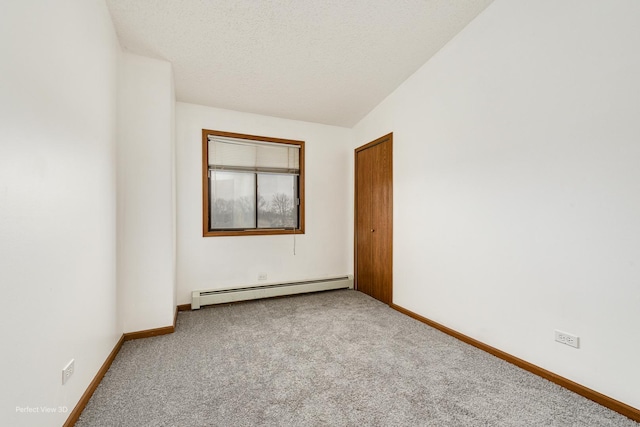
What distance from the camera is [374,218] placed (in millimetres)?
3996

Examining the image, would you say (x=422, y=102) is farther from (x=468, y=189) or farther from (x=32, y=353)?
(x=32, y=353)

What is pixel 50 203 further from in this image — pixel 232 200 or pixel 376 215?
pixel 376 215

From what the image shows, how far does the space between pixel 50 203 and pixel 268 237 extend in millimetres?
2732

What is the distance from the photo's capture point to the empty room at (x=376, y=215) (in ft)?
4.64

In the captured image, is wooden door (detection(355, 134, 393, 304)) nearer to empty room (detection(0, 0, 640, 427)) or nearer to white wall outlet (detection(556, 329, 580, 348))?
empty room (detection(0, 0, 640, 427))

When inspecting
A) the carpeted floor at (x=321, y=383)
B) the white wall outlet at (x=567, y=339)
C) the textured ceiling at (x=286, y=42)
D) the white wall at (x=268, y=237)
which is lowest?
the carpeted floor at (x=321, y=383)

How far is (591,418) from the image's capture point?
1613 mm

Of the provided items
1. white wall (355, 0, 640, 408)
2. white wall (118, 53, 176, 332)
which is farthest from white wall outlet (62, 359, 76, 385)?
white wall (355, 0, 640, 408)

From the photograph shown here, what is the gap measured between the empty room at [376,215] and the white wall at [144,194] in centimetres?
2

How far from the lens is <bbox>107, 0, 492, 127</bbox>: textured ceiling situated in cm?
224

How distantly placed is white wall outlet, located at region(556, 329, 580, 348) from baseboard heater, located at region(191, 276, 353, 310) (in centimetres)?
278

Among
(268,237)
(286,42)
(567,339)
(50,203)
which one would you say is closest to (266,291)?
(268,237)

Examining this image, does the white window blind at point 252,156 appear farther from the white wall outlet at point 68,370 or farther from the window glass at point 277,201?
the white wall outlet at point 68,370

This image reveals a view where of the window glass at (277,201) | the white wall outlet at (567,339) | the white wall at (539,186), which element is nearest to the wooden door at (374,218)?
the white wall at (539,186)
